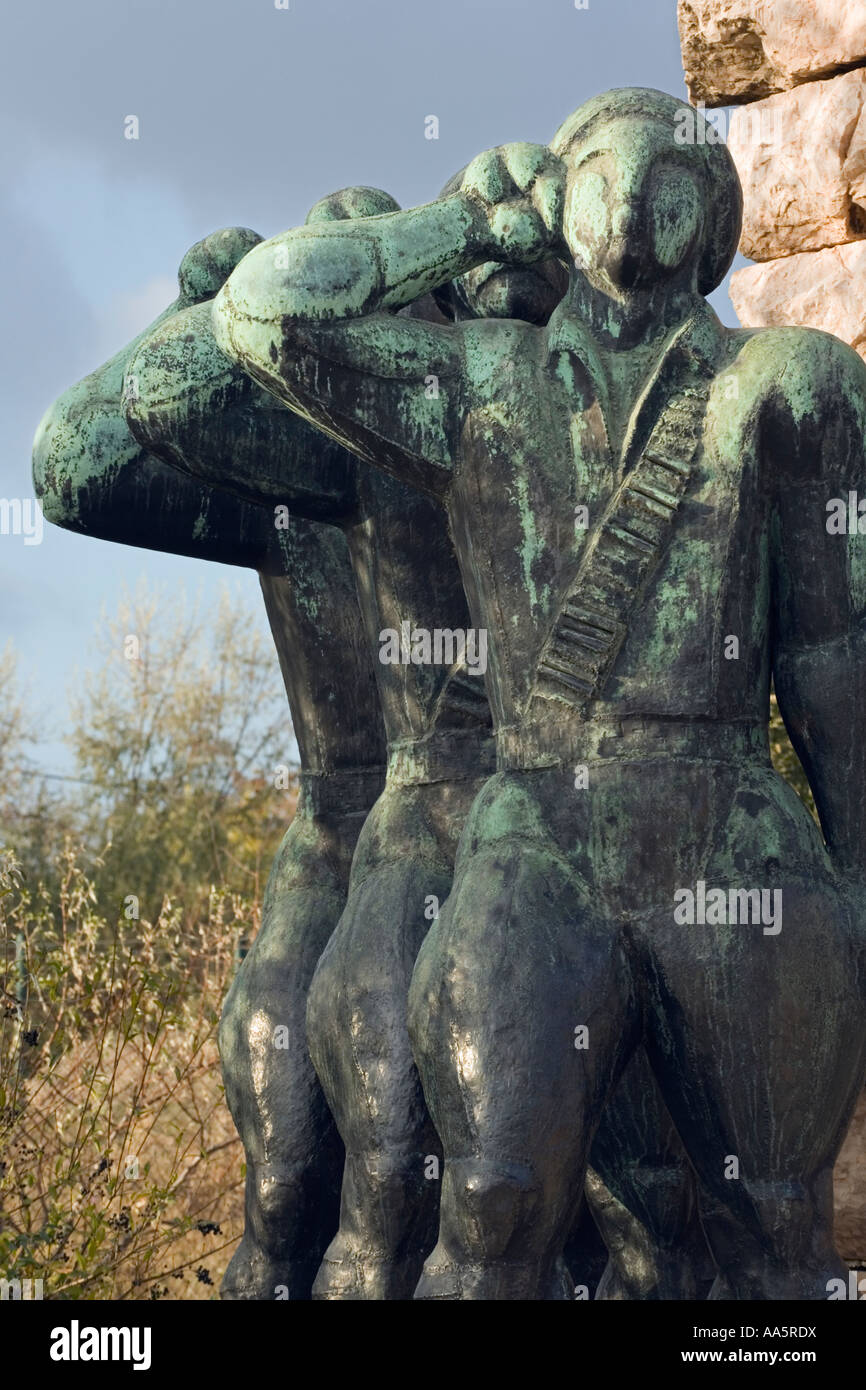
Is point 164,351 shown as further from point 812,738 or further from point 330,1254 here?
point 330,1254

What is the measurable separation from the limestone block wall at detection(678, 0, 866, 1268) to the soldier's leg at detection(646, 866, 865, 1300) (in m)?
1.52

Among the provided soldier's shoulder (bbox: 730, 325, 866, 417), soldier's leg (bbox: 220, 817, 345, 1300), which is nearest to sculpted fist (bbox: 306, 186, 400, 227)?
soldier's shoulder (bbox: 730, 325, 866, 417)

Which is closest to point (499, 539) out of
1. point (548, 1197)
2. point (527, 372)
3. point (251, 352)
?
point (527, 372)

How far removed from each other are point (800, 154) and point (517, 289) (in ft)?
5.37

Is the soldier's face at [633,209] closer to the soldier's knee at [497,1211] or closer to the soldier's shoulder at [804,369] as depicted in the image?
the soldier's shoulder at [804,369]

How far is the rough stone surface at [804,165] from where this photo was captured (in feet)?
16.0

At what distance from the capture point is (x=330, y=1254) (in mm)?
3572

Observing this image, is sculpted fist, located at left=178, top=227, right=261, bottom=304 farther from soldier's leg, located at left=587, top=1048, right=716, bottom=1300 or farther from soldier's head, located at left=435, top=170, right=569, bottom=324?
soldier's leg, located at left=587, top=1048, right=716, bottom=1300

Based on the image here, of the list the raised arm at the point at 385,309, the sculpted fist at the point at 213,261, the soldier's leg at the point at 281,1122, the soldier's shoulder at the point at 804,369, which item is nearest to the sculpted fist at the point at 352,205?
the sculpted fist at the point at 213,261

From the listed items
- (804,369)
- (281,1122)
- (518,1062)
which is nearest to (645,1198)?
(518,1062)

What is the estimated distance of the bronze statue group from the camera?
3.19m

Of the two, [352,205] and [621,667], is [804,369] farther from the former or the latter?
[352,205]

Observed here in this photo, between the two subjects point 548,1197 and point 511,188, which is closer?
point 548,1197

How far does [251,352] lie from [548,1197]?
1.45 m
